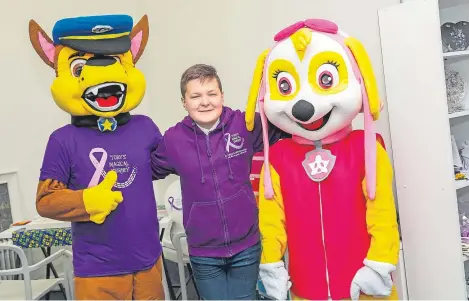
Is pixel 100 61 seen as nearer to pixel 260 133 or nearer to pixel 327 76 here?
pixel 260 133

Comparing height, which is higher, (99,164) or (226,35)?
(226,35)

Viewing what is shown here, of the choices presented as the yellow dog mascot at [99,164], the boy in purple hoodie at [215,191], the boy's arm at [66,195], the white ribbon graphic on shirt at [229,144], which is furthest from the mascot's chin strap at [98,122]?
the white ribbon graphic on shirt at [229,144]

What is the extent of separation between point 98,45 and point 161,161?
1.54 ft

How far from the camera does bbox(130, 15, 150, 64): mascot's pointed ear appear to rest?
199cm

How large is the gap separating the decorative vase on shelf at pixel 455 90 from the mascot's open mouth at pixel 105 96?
1379mm

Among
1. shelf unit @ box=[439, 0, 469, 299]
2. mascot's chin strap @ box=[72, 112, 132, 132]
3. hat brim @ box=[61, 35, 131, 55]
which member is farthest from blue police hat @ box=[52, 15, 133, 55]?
shelf unit @ box=[439, 0, 469, 299]

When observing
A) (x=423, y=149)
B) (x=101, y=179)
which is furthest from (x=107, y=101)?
(x=423, y=149)

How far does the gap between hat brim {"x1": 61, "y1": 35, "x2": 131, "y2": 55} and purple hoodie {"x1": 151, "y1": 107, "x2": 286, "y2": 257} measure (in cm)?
36

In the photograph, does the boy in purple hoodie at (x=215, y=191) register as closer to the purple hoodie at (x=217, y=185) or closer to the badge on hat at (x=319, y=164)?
the purple hoodie at (x=217, y=185)

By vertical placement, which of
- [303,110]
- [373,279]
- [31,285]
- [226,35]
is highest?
[226,35]

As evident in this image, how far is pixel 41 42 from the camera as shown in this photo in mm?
1865

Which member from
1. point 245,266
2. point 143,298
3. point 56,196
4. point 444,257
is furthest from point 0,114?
point 444,257

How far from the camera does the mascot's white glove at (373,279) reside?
1.66 metres

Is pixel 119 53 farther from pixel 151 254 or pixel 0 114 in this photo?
pixel 0 114
